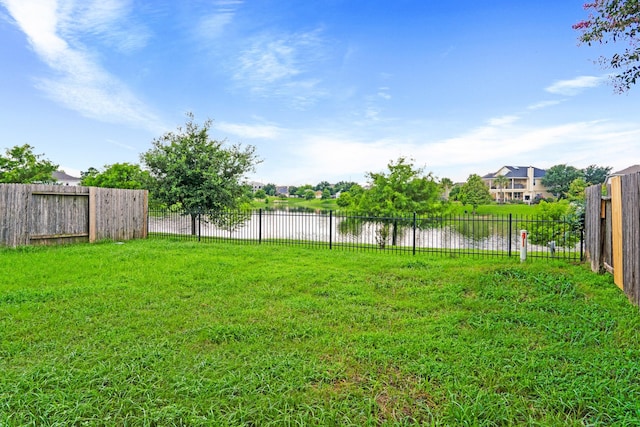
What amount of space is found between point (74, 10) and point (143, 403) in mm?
11023

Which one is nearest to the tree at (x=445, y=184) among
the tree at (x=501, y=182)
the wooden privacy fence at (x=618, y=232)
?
the wooden privacy fence at (x=618, y=232)

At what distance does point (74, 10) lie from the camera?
9.25 meters

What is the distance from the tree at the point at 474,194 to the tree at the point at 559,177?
810 inches

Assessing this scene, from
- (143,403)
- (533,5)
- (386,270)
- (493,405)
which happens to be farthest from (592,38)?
(143,403)

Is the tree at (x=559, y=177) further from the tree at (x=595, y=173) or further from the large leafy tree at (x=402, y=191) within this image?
Answer: the large leafy tree at (x=402, y=191)

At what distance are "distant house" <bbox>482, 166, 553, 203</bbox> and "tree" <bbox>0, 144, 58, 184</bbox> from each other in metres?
58.2

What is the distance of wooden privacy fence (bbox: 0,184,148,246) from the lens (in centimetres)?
912

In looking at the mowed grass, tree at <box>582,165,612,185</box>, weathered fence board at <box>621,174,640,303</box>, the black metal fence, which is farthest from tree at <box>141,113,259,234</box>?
tree at <box>582,165,612,185</box>

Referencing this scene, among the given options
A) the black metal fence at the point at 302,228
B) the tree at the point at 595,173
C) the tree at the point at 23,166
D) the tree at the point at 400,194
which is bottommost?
the black metal fence at the point at 302,228

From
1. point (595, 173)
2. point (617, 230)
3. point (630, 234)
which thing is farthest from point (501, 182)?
point (630, 234)

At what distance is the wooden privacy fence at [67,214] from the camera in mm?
9125

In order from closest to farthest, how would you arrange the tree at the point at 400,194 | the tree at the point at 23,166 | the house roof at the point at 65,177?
the tree at the point at 400,194, the tree at the point at 23,166, the house roof at the point at 65,177

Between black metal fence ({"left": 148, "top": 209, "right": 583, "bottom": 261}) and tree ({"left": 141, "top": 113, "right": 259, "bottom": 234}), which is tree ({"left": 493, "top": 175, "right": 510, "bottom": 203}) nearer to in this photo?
black metal fence ({"left": 148, "top": 209, "right": 583, "bottom": 261})

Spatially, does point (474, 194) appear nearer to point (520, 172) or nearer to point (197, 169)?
point (520, 172)
